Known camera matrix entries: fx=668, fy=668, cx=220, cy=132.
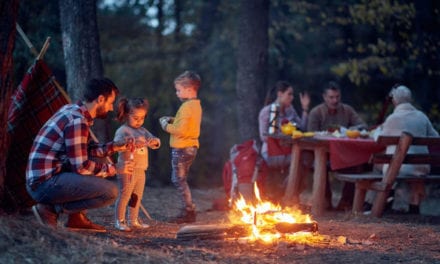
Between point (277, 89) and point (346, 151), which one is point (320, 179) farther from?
point (277, 89)

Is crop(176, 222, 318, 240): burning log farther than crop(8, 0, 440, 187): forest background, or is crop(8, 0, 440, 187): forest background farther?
crop(8, 0, 440, 187): forest background

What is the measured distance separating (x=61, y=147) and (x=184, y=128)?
6.82 feet

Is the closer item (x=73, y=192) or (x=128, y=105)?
(x=73, y=192)

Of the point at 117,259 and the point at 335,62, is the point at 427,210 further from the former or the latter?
the point at 117,259

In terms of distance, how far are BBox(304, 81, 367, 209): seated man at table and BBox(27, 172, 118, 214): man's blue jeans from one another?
468 centimetres

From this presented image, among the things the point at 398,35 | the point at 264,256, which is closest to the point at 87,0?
the point at 264,256

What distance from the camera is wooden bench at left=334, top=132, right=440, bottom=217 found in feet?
27.1

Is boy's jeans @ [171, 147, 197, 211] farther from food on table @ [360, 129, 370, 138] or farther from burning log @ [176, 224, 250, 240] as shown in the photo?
food on table @ [360, 129, 370, 138]

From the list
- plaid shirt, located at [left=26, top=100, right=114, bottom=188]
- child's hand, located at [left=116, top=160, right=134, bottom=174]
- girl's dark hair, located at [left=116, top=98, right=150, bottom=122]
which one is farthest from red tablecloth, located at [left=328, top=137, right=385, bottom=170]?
plaid shirt, located at [left=26, top=100, right=114, bottom=188]

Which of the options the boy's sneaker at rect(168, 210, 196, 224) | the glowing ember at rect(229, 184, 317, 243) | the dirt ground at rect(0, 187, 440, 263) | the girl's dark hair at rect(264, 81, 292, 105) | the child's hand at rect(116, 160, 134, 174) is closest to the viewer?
the dirt ground at rect(0, 187, 440, 263)

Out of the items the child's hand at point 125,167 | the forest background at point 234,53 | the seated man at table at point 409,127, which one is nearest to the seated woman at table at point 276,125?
the seated man at table at point 409,127

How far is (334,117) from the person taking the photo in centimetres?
1036

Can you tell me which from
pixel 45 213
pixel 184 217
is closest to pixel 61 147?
pixel 45 213

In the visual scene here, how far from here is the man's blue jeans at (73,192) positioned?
5.96m
